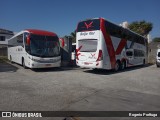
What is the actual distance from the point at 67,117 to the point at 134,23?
4950cm

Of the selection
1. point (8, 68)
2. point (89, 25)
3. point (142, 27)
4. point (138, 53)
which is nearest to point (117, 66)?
point (89, 25)

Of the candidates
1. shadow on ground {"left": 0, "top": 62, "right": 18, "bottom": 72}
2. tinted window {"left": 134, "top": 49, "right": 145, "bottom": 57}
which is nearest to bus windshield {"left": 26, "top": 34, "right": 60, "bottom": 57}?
shadow on ground {"left": 0, "top": 62, "right": 18, "bottom": 72}

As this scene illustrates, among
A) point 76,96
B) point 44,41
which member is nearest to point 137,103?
point 76,96

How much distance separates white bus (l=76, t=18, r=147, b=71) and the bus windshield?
1981mm

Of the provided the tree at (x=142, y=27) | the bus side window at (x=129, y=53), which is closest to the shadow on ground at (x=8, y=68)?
the bus side window at (x=129, y=53)

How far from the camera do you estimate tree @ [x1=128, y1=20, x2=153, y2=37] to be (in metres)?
50.2

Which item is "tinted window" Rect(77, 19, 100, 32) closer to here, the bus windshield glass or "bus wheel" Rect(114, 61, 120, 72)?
the bus windshield glass

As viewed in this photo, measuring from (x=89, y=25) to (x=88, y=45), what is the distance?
153cm

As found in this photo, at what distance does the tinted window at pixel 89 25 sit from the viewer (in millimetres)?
14335

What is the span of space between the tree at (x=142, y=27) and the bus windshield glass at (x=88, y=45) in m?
38.3

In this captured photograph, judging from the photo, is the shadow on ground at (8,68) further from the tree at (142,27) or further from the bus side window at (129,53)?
the tree at (142,27)

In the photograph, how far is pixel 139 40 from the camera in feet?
75.8

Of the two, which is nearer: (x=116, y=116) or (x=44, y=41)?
(x=116, y=116)

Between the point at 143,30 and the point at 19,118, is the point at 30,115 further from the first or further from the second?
the point at 143,30
